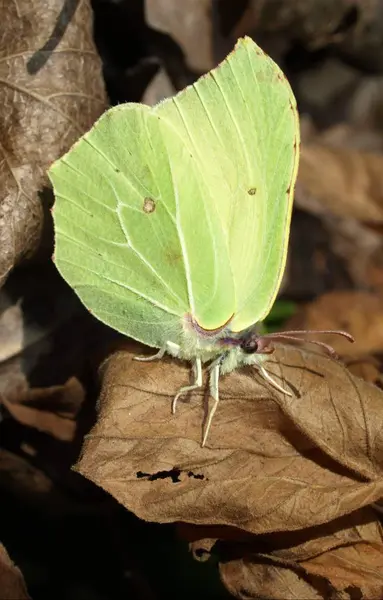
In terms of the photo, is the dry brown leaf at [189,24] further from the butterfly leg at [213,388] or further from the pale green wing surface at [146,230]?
the butterfly leg at [213,388]

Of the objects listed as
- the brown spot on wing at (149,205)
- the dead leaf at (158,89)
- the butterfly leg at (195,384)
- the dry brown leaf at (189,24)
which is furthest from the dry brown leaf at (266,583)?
the dry brown leaf at (189,24)

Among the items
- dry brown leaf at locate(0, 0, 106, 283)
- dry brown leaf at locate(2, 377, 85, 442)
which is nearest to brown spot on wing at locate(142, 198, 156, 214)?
dry brown leaf at locate(0, 0, 106, 283)

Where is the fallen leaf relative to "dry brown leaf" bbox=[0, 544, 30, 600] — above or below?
below

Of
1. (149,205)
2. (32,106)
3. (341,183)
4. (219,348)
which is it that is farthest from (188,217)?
(341,183)

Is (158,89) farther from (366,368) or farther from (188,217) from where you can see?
(366,368)

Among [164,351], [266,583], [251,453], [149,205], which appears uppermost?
[149,205]

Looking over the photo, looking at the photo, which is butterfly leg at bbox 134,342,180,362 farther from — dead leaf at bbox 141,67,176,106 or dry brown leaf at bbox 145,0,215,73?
dry brown leaf at bbox 145,0,215,73
